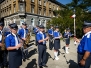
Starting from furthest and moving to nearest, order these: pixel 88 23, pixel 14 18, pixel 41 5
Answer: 1. pixel 41 5
2. pixel 14 18
3. pixel 88 23

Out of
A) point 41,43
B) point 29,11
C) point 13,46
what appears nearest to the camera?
point 13,46

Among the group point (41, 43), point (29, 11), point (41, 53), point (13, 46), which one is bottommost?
point (41, 53)

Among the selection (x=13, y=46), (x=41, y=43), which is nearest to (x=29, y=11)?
(x=41, y=43)

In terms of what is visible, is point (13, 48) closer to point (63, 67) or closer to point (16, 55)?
point (16, 55)

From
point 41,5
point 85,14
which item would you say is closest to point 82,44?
point 85,14

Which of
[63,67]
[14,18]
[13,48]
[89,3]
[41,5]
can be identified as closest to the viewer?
[13,48]

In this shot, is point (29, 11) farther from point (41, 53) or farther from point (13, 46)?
point (13, 46)

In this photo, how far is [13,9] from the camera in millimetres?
39562

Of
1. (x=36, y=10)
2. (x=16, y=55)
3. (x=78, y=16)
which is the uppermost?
(x=36, y=10)

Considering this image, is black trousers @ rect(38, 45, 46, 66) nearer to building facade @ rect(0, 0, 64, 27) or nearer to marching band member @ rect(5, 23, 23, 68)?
marching band member @ rect(5, 23, 23, 68)

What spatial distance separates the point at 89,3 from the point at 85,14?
26.8 feet

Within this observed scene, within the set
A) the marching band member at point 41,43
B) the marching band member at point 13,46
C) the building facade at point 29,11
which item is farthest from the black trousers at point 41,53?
the building facade at point 29,11

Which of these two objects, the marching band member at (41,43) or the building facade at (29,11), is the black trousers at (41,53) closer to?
the marching band member at (41,43)

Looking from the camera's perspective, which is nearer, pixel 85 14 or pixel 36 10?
pixel 85 14
